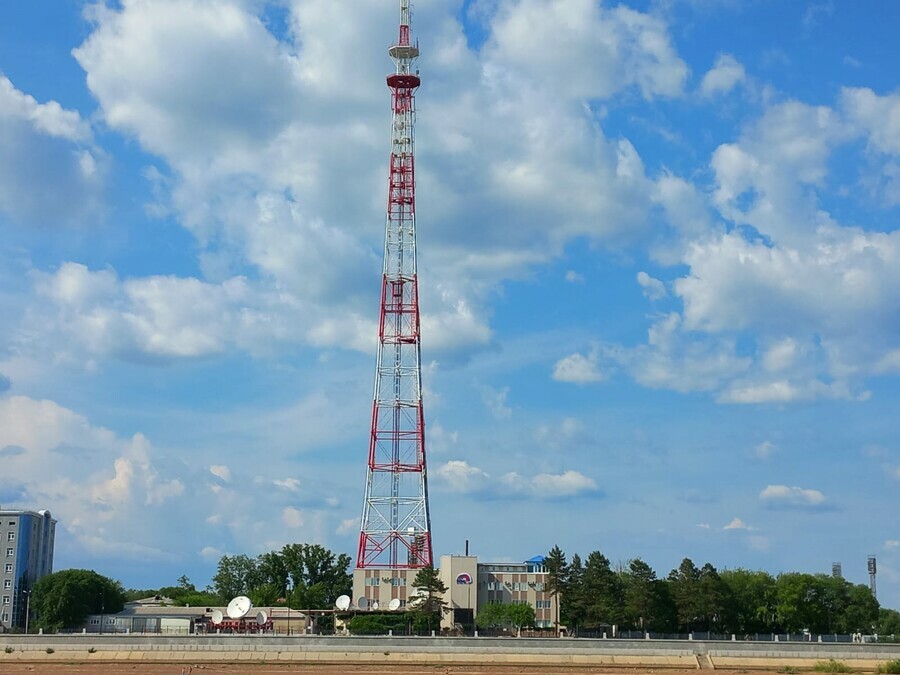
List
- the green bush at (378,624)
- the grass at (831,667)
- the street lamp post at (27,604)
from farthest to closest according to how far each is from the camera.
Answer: the street lamp post at (27,604), the green bush at (378,624), the grass at (831,667)

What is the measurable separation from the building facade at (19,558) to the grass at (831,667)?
313 ft

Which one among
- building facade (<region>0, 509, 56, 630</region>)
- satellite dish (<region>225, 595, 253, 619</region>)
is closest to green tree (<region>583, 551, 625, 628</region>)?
satellite dish (<region>225, 595, 253, 619</region>)

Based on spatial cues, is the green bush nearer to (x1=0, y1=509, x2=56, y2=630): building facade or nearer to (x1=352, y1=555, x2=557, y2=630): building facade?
(x1=352, y1=555, x2=557, y2=630): building facade

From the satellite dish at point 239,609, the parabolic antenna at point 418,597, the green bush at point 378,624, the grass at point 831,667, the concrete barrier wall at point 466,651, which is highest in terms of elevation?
the parabolic antenna at point 418,597

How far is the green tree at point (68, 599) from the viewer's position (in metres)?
132

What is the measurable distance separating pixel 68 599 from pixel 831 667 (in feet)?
282

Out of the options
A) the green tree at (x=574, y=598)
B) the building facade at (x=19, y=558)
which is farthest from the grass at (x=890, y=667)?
the building facade at (x=19, y=558)

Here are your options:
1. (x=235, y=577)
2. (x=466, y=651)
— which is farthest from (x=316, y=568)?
(x=466, y=651)

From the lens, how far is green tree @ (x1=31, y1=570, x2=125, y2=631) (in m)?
132

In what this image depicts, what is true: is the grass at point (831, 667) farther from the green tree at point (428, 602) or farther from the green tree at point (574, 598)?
the green tree at point (428, 602)

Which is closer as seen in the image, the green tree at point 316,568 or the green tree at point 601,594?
the green tree at point 601,594

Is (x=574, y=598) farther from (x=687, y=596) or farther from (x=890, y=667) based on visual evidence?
(x=890, y=667)

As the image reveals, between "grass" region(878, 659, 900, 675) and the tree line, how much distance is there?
21216 mm

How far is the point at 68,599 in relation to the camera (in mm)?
132125
